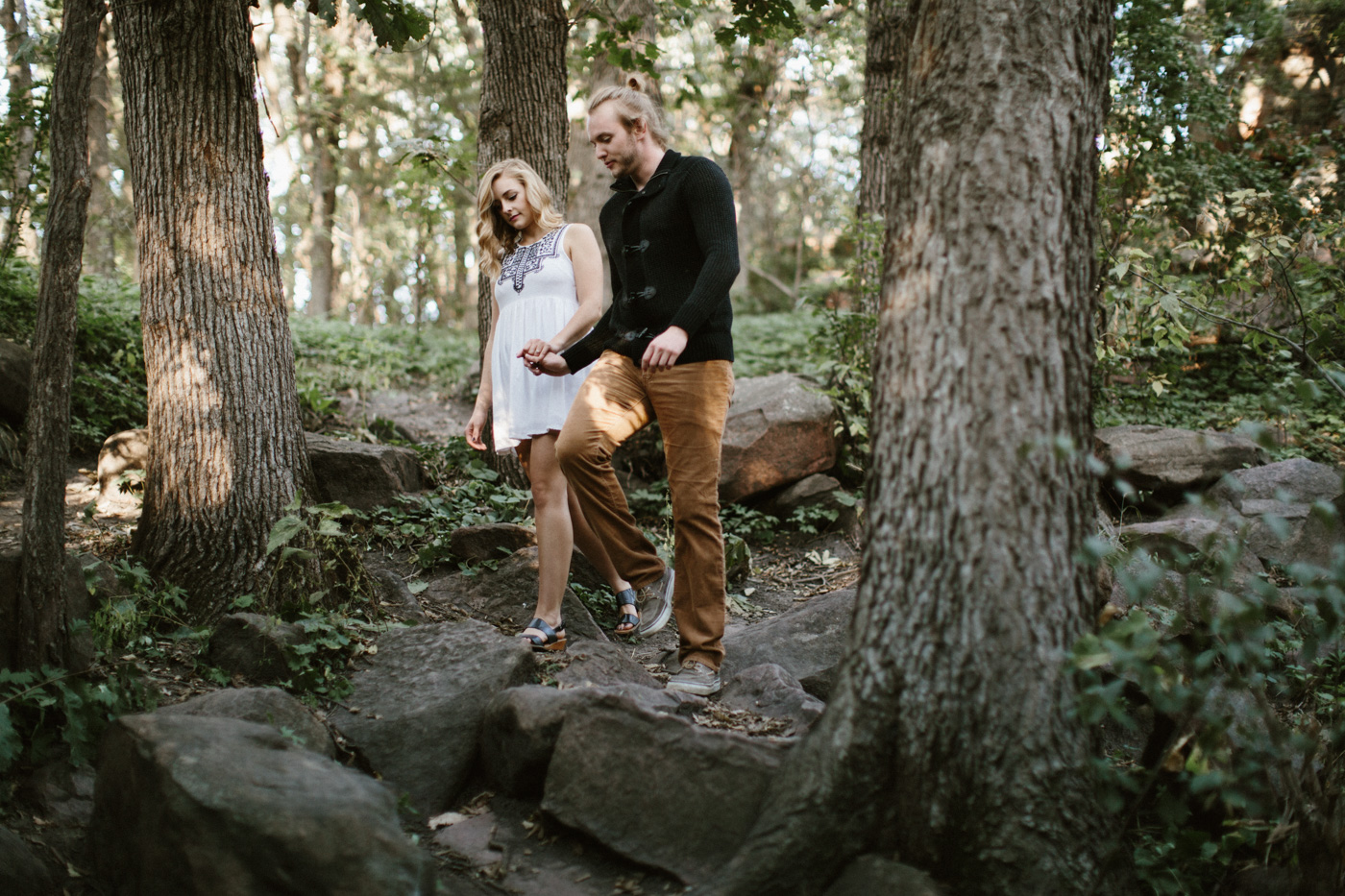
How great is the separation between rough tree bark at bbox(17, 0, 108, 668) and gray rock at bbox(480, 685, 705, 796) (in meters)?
1.43

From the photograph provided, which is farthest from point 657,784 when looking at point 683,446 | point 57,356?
point 57,356

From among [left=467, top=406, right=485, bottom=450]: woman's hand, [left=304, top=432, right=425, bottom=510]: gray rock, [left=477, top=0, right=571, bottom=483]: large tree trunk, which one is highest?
[left=477, top=0, right=571, bottom=483]: large tree trunk

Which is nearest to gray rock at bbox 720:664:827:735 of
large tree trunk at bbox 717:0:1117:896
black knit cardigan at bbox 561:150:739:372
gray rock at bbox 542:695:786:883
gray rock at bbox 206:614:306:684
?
gray rock at bbox 542:695:786:883

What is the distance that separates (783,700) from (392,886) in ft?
5.76

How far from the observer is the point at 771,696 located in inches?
134

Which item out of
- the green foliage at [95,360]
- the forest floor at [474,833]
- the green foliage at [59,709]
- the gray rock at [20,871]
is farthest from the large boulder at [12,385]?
the gray rock at [20,871]

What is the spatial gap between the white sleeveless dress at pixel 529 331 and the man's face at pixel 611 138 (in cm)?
69

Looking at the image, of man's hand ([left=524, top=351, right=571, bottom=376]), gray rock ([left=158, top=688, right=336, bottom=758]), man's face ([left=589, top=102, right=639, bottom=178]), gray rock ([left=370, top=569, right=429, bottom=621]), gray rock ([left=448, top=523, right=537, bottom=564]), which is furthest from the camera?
gray rock ([left=448, top=523, right=537, bottom=564])

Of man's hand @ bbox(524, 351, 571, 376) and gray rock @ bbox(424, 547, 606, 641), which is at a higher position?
man's hand @ bbox(524, 351, 571, 376)

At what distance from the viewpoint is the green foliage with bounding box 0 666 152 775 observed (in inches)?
102

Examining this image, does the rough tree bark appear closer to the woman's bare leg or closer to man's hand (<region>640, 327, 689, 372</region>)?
the woman's bare leg

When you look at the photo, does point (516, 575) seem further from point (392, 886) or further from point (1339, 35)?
point (1339, 35)

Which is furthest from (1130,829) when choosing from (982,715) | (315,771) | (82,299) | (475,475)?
(82,299)

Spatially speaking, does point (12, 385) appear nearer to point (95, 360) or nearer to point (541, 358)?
point (95, 360)
